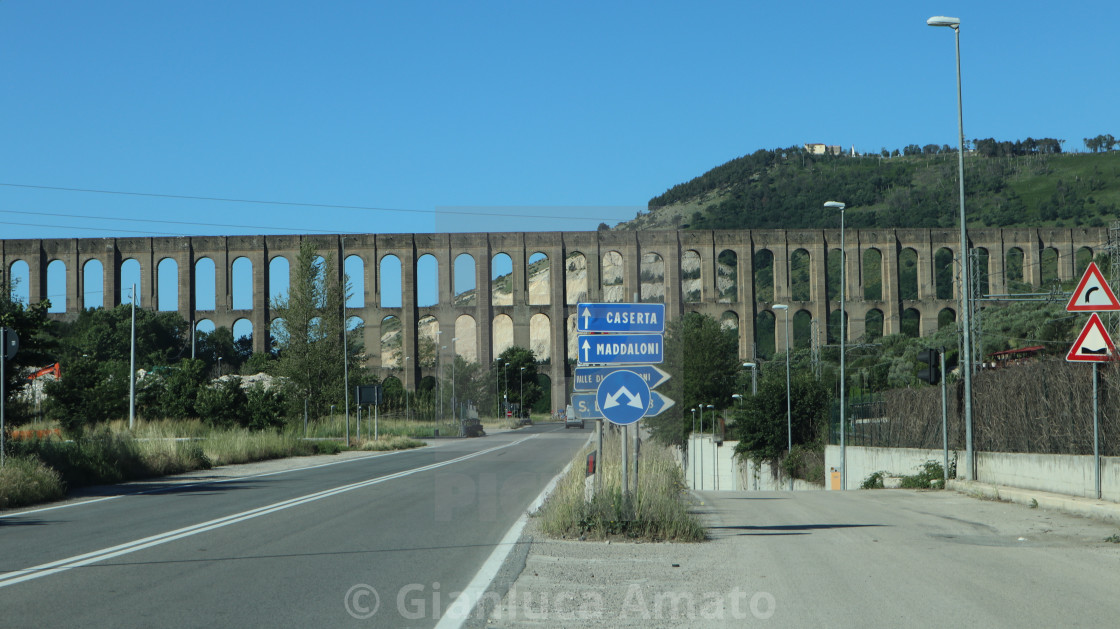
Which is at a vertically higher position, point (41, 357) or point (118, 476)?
point (41, 357)

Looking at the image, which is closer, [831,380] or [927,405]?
[927,405]

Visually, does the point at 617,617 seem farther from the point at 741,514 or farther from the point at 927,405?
the point at 927,405

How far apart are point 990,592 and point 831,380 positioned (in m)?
57.4

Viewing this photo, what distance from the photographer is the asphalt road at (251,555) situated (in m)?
6.44

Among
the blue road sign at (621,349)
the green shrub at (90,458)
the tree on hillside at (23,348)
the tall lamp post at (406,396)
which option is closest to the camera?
the blue road sign at (621,349)

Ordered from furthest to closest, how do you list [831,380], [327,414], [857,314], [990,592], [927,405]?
[857,314], [831,380], [327,414], [927,405], [990,592]

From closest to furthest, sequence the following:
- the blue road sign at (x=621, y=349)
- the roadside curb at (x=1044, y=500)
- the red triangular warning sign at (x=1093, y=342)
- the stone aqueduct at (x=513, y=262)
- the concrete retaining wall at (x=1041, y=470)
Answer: the blue road sign at (x=621, y=349) < the roadside curb at (x=1044, y=500) < the red triangular warning sign at (x=1093, y=342) < the concrete retaining wall at (x=1041, y=470) < the stone aqueduct at (x=513, y=262)

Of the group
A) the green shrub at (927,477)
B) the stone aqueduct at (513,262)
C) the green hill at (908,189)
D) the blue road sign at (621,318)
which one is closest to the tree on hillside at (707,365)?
the stone aqueduct at (513,262)

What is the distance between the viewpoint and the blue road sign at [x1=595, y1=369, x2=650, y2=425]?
10.3m

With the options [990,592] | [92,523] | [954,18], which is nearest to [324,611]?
[990,592]

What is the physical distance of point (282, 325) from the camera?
48750 mm

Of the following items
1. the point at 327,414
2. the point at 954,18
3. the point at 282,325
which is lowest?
the point at 327,414

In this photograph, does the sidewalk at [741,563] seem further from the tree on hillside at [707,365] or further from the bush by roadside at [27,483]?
the tree on hillside at [707,365]

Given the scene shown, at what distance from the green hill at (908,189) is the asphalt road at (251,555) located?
111m
